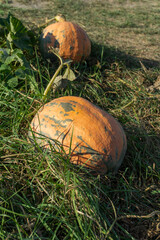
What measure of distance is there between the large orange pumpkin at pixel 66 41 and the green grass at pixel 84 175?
0.57ft

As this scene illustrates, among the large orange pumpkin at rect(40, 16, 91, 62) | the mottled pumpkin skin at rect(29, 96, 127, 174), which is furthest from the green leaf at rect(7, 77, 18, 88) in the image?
the large orange pumpkin at rect(40, 16, 91, 62)

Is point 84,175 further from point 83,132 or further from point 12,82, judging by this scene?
point 12,82

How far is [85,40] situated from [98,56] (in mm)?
462

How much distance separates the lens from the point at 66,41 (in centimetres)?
335

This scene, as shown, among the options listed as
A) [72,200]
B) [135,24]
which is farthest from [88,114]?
[135,24]

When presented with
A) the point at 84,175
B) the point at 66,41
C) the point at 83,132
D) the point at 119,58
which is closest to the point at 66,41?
the point at 66,41

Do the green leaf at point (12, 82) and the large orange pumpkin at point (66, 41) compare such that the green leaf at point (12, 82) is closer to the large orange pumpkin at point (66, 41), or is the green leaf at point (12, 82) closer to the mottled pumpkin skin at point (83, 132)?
the mottled pumpkin skin at point (83, 132)

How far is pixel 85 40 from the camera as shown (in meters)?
3.52

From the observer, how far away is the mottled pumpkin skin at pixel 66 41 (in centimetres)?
335

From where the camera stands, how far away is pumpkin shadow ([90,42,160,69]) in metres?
3.90

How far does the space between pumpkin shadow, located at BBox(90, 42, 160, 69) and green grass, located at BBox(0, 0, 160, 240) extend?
0.11 m

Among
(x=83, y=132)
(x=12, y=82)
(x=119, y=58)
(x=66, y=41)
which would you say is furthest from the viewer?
(x=119, y=58)

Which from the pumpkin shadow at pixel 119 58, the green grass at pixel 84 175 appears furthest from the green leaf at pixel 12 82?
the pumpkin shadow at pixel 119 58

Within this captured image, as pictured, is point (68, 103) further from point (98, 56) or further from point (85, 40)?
point (98, 56)
